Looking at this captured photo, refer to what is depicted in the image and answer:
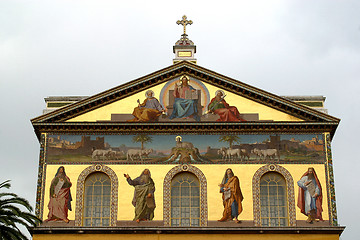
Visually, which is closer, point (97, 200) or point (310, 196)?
point (310, 196)

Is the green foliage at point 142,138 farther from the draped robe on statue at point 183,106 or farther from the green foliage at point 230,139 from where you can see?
the green foliage at point 230,139

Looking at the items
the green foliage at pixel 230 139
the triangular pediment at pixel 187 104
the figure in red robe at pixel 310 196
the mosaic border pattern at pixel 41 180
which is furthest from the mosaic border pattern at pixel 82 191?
the figure in red robe at pixel 310 196

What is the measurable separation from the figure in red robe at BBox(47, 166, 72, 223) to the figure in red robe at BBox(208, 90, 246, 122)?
7242 mm

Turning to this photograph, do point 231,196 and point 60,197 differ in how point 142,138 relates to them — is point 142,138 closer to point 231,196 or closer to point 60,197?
point 60,197

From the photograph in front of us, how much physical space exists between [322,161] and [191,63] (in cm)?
746

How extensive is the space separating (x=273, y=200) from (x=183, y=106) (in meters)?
5.88

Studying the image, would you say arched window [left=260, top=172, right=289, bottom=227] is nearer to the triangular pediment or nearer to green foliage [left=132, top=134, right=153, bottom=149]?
the triangular pediment

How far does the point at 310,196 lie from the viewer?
1331 inches

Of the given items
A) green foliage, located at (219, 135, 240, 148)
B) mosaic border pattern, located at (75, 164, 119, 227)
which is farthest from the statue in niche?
mosaic border pattern, located at (75, 164, 119, 227)

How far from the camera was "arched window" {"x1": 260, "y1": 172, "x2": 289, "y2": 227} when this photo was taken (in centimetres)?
3369

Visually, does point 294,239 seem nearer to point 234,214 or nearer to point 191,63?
point 234,214

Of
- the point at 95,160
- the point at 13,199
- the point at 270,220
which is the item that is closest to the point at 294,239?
the point at 270,220

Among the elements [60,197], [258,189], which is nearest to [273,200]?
[258,189]

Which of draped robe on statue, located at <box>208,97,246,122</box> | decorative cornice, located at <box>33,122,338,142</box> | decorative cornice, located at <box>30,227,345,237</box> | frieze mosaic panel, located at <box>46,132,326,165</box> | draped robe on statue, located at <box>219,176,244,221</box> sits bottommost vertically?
decorative cornice, located at <box>30,227,345,237</box>
